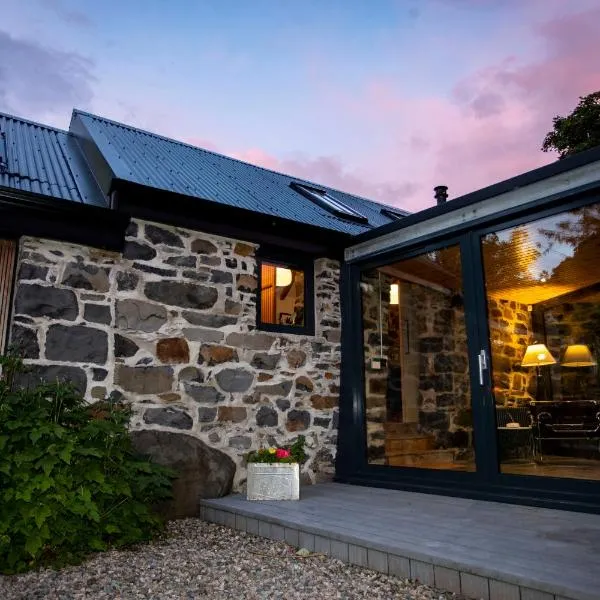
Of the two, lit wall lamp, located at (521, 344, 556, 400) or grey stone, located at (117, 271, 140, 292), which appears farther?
lit wall lamp, located at (521, 344, 556, 400)

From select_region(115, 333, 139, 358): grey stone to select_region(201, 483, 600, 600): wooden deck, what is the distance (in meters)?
1.41

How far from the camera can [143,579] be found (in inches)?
102

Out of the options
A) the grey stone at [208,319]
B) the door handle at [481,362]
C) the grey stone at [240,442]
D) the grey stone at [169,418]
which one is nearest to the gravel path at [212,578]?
the grey stone at [169,418]

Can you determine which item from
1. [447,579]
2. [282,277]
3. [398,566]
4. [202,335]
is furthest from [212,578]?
[282,277]

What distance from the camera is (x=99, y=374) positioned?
12.8ft

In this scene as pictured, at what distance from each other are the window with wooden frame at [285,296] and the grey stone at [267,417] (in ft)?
2.63

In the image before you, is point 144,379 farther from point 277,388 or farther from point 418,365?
point 418,365

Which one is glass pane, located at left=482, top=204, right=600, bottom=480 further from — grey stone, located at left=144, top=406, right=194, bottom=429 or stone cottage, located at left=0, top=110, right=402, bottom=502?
grey stone, located at left=144, top=406, right=194, bottom=429

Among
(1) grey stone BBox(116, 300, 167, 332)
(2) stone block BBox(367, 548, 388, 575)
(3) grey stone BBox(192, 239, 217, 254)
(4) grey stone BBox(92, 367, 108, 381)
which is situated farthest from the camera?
(3) grey stone BBox(192, 239, 217, 254)

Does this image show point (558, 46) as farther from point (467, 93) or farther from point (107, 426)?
point (107, 426)

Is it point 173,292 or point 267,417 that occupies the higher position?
point 173,292

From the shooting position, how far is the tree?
10.2m

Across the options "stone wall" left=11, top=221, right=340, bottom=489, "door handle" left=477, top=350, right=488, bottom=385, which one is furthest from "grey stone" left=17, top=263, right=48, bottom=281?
"door handle" left=477, top=350, right=488, bottom=385

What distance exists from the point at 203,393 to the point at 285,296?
4.87 ft
